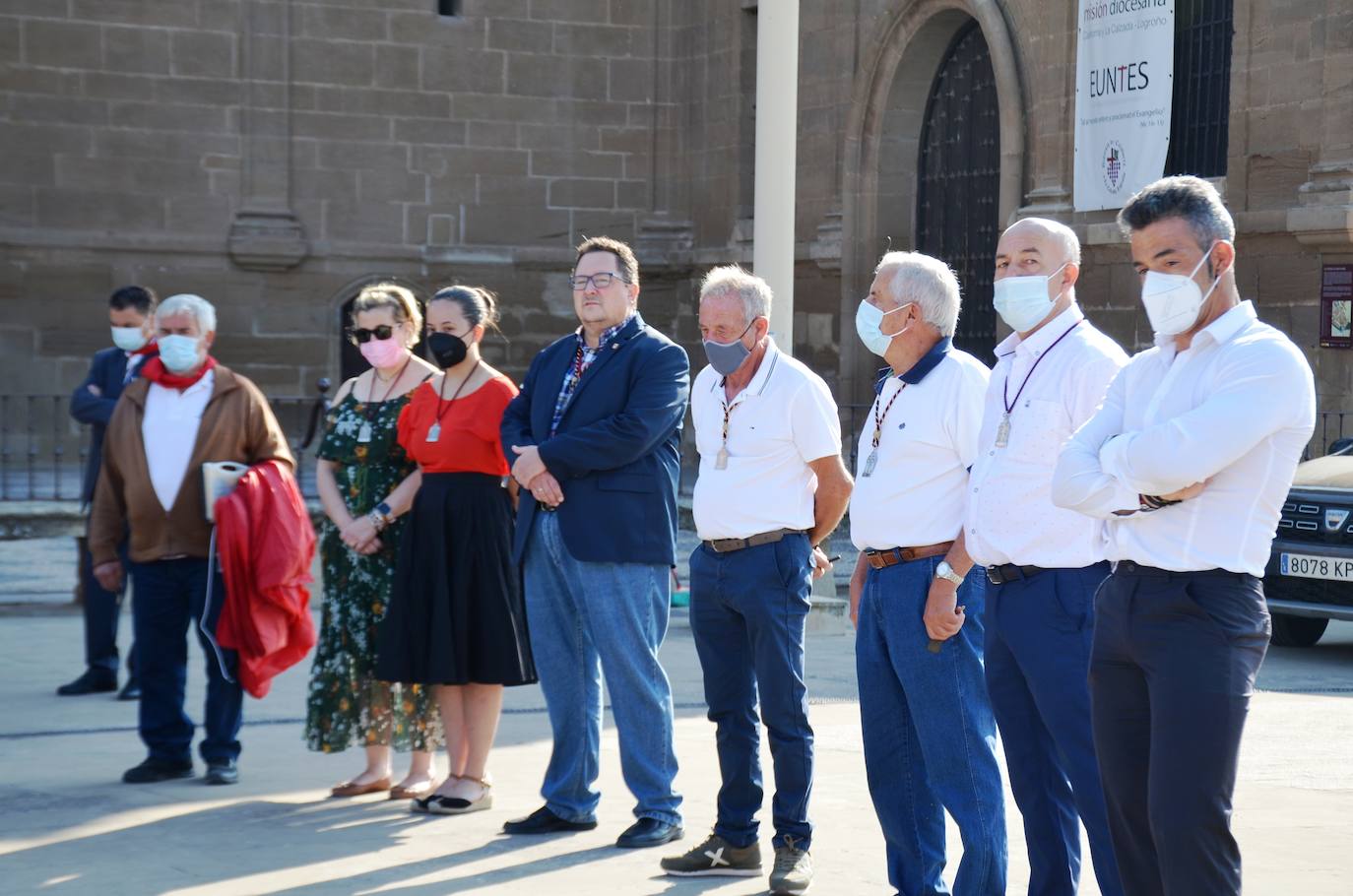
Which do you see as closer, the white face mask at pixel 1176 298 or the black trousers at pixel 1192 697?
the black trousers at pixel 1192 697

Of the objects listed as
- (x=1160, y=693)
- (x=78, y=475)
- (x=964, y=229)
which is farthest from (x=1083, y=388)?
(x=78, y=475)

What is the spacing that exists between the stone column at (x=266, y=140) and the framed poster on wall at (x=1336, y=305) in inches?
433

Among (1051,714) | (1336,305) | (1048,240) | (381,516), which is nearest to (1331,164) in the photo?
(1336,305)

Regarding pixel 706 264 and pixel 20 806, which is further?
pixel 706 264

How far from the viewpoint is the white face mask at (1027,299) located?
15.9 ft

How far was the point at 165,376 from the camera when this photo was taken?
24.1ft

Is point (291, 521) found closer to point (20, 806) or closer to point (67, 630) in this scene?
point (20, 806)

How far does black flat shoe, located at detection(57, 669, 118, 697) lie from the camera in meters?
9.05

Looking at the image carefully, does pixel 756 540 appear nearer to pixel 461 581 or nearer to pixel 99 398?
pixel 461 581

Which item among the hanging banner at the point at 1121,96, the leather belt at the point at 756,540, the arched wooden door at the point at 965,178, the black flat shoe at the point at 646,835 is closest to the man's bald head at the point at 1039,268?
the leather belt at the point at 756,540

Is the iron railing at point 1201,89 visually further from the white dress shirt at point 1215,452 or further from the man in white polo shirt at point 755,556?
the white dress shirt at point 1215,452

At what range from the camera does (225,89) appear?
20.5 meters

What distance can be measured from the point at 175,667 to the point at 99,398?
8.59ft

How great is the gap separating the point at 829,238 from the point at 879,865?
1393cm
